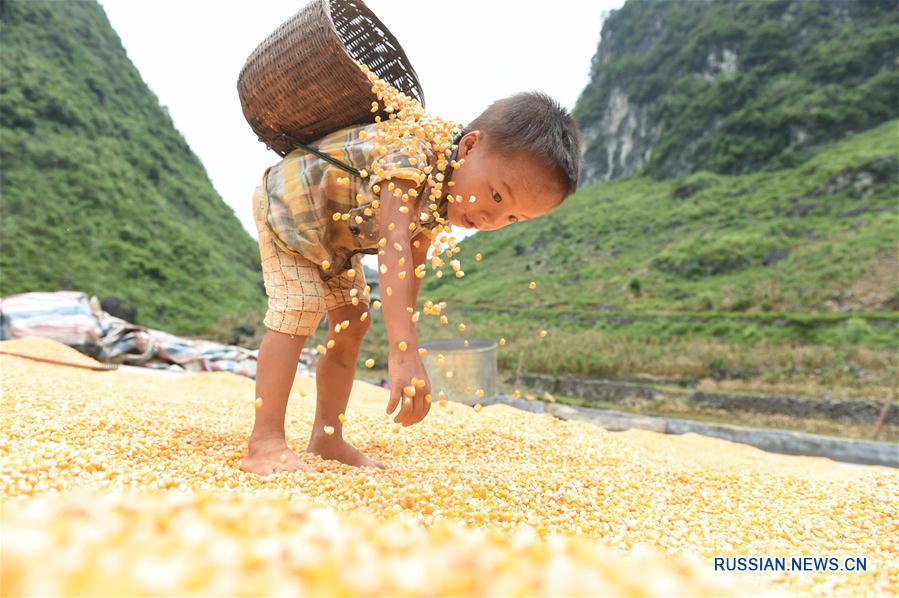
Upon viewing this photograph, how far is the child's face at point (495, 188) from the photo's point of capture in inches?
67.7

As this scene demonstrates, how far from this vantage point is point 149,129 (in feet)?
67.7

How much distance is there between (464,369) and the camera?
450 centimetres

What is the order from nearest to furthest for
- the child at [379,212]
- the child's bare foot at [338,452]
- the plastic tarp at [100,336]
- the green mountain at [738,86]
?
the child at [379,212] < the child's bare foot at [338,452] < the plastic tarp at [100,336] < the green mountain at [738,86]

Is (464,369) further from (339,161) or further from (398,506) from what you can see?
(398,506)

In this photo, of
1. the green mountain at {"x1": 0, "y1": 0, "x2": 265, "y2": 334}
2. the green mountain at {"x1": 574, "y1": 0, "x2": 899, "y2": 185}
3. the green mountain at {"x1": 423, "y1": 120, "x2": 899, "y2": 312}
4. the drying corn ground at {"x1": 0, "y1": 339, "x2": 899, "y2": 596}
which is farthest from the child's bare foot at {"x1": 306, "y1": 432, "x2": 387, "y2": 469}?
the green mountain at {"x1": 574, "y1": 0, "x2": 899, "y2": 185}

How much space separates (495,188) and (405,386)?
689mm

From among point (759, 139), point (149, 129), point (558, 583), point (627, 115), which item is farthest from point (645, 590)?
point (627, 115)

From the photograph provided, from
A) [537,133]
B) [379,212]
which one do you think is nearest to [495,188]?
[537,133]

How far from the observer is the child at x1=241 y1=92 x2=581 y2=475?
1.64m

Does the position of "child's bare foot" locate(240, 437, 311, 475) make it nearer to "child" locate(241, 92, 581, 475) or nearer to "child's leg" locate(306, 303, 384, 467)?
"child" locate(241, 92, 581, 475)

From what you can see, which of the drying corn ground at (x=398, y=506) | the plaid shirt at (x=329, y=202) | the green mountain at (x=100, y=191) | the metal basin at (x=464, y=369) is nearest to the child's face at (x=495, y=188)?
the plaid shirt at (x=329, y=202)

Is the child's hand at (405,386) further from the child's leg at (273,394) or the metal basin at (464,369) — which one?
the metal basin at (464,369)

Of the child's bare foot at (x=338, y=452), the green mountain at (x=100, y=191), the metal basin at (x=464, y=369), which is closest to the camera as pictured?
the child's bare foot at (x=338, y=452)

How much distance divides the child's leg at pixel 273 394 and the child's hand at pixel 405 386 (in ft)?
1.54
